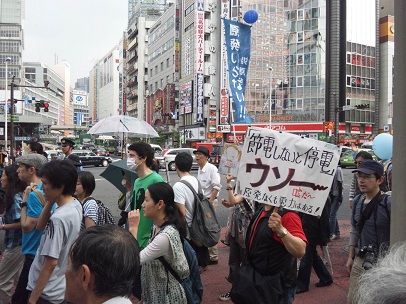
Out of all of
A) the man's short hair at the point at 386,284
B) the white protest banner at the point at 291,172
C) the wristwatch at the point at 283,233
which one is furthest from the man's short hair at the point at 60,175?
the man's short hair at the point at 386,284

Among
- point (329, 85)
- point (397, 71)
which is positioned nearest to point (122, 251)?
point (397, 71)

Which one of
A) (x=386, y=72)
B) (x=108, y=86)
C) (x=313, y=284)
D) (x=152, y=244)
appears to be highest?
(x=108, y=86)

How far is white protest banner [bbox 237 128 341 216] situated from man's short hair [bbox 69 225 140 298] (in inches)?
52.2

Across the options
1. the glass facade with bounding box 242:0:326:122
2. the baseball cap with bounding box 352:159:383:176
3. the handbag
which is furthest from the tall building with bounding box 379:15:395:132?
the handbag

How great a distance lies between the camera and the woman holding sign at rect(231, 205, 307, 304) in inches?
110

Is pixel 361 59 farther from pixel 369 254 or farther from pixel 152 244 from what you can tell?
pixel 152 244

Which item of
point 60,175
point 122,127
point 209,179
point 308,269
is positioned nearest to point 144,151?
point 60,175

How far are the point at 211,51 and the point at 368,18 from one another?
63.0ft

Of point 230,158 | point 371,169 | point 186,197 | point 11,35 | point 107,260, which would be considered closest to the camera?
point 107,260

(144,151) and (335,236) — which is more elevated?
(144,151)

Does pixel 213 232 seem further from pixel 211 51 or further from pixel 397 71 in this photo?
pixel 211 51

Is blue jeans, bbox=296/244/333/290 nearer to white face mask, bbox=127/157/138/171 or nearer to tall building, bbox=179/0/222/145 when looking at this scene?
white face mask, bbox=127/157/138/171

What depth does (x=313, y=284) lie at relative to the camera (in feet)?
18.3

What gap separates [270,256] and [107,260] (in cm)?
149
